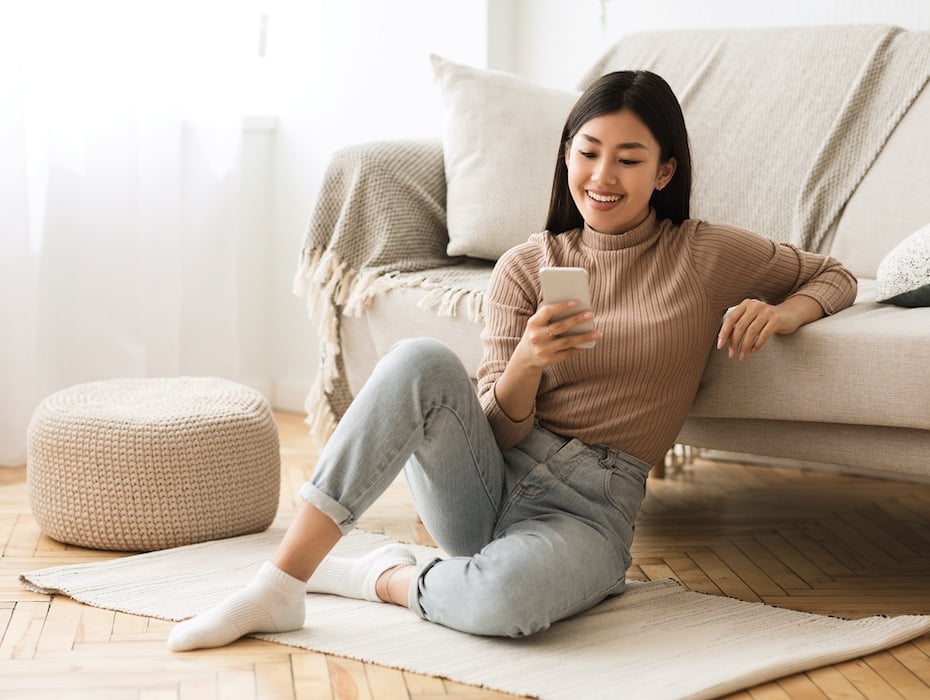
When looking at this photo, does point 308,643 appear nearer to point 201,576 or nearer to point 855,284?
point 201,576

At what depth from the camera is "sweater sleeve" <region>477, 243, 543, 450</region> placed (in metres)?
1.75

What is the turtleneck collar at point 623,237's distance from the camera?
5.88 feet

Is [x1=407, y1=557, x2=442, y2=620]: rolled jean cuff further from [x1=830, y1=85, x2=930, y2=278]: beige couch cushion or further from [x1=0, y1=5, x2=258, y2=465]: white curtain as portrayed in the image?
[x1=0, y1=5, x2=258, y2=465]: white curtain

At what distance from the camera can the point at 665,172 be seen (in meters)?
1.79

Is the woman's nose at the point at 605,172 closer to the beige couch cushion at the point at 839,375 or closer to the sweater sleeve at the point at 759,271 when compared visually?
the sweater sleeve at the point at 759,271

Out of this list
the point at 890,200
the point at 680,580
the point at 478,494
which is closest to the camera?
the point at 478,494

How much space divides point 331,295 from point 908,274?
1.00 m

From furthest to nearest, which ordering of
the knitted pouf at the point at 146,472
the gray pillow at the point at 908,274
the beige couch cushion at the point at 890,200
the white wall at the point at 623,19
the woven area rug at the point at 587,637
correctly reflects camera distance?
the white wall at the point at 623,19 < the beige couch cushion at the point at 890,200 < the knitted pouf at the point at 146,472 < the gray pillow at the point at 908,274 < the woven area rug at the point at 587,637

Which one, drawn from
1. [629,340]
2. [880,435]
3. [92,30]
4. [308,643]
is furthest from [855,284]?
[92,30]

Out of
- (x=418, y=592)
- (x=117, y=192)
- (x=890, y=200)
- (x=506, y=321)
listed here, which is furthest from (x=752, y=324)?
(x=117, y=192)

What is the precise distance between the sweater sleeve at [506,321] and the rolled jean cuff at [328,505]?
25cm

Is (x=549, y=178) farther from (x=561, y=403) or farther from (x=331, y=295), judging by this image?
(x=561, y=403)

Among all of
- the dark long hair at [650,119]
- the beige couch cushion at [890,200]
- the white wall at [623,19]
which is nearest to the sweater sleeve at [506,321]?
the dark long hair at [650,119]

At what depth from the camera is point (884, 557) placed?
215 centimetres
